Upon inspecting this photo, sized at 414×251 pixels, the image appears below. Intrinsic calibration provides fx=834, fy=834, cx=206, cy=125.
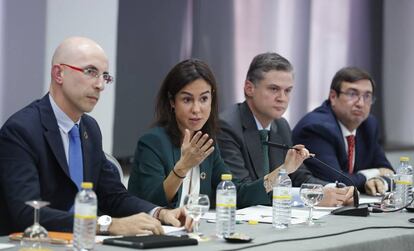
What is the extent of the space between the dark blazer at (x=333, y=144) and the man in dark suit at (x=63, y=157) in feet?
5.70

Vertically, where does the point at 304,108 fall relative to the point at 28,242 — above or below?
above

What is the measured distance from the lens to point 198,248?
8.37ft

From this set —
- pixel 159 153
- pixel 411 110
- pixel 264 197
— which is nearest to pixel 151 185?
pixel 159 153

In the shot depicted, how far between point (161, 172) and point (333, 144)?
156cm

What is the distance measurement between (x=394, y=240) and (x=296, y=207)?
848 mm

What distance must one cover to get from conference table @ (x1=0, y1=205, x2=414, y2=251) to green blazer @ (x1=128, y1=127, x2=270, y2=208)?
1.27 ft

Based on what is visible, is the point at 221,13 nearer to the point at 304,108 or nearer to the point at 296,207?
the point at 304,108

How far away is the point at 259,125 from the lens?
Answer: 4293mm

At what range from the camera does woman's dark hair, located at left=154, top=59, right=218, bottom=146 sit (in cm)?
370

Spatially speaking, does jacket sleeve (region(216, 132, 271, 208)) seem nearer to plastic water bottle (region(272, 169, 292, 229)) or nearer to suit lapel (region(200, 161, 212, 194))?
suit lapel (region(200, 161, 212, 194))

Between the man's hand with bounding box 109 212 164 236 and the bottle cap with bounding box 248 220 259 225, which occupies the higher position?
the man's hand with bounding box 109 212 164 236

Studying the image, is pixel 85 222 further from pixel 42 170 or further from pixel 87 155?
pixel 87 155

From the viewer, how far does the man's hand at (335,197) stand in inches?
154

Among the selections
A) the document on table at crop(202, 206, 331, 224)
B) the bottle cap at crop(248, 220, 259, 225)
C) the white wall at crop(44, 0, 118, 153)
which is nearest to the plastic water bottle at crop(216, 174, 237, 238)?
the bottle cap at crop(248, 220, 259, 225)
